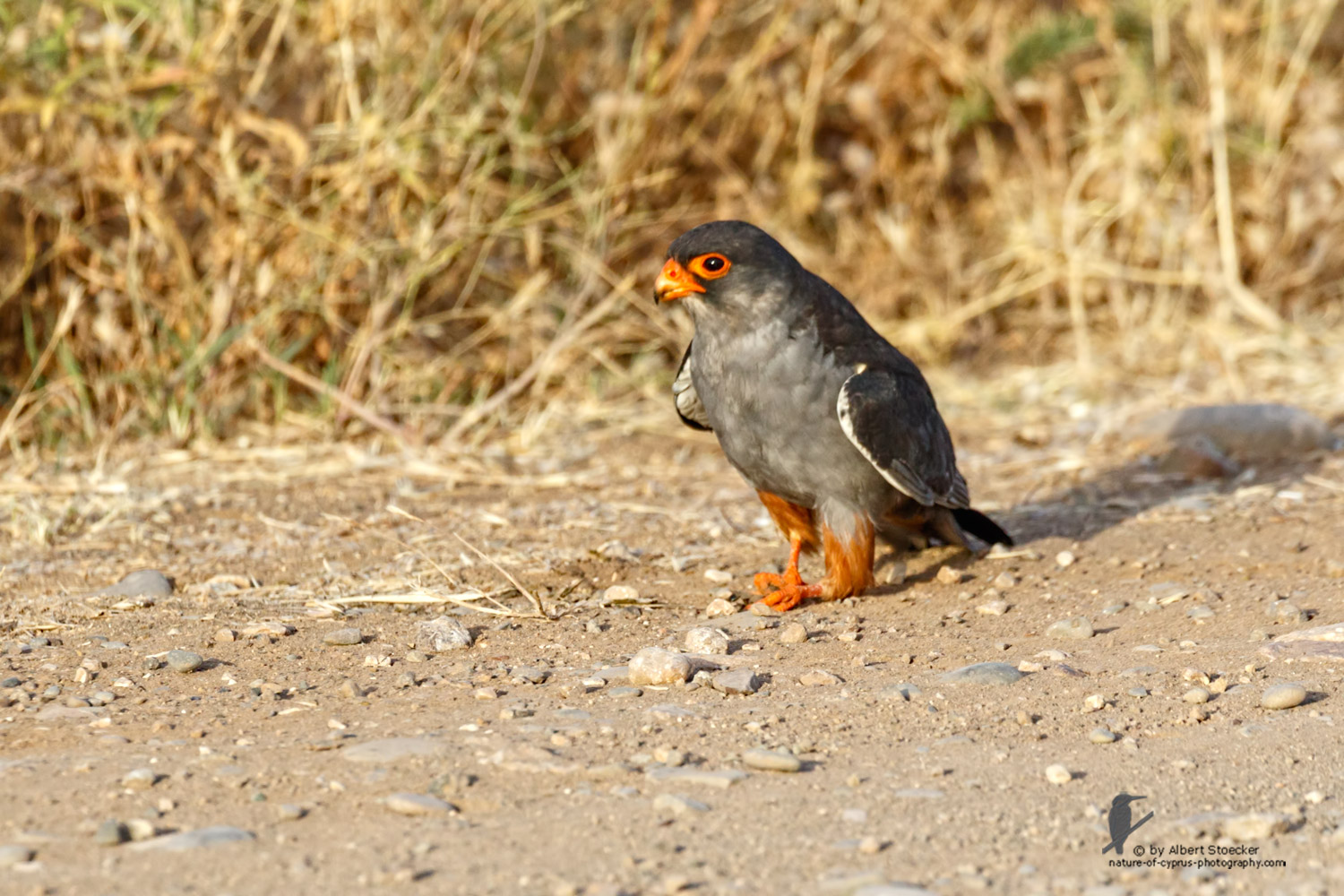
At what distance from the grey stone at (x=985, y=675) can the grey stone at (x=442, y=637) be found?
122 centimetres

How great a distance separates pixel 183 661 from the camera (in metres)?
3.57

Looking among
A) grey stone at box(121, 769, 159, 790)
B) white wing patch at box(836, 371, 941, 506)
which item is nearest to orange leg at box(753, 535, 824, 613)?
white wing patch at box(836, 371, 941, 506)

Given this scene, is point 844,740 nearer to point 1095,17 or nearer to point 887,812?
point 887,812

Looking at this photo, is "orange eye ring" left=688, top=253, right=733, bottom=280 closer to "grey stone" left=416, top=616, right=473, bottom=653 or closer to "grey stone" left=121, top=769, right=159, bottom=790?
"grey stone" left=416, top=616, right=473, bottom=653

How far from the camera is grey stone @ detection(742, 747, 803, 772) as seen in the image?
9.62 feet

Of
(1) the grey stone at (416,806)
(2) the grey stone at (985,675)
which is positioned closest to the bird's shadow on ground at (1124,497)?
(2) the grey stone at (985,675)

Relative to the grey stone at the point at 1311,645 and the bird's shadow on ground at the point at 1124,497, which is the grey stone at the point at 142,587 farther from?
the grey stone at the point at 1311,645

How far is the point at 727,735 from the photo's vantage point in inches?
124

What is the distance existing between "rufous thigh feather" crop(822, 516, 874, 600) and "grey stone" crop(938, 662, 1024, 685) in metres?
0.79

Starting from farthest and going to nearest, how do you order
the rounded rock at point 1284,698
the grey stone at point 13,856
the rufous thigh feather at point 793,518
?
the rufous thigh feather at point 793,518, the rounded rock at point 1284,698, the grey stone at point 13,856

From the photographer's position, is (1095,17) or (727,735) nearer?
(727,735)

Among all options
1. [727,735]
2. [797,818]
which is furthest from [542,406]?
[797,818]

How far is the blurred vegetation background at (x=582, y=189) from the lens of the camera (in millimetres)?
6285

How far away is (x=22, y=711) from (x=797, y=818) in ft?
5.66
